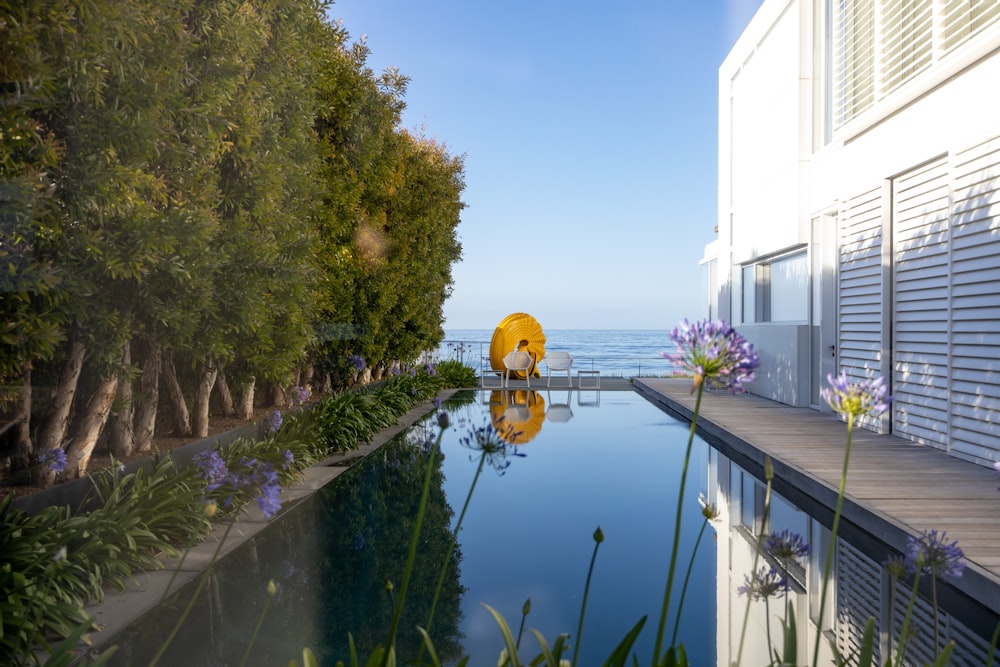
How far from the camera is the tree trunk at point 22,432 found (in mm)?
4805

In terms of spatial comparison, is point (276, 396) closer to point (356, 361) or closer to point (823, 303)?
point (356, 361)

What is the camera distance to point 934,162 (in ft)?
25.7

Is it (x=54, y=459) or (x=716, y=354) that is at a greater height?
(x=716, y=354)

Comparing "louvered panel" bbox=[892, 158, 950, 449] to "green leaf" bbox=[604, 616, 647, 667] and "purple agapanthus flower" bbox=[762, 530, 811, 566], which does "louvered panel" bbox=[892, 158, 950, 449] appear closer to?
"purple agapanthus flower" bbox=[762, 530, 811, 566]

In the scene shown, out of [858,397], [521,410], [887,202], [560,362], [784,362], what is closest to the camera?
[858,397]

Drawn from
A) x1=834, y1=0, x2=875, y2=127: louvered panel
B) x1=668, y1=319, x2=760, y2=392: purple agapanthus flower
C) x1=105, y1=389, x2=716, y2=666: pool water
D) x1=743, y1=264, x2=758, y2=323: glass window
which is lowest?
x1=105, y1=389, x2=716, y2=666: pool water

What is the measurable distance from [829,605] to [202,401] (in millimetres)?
5473

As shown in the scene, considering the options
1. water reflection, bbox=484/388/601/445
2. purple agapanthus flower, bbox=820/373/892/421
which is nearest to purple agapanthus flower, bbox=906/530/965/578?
purple agapanthus flower, bbox=820/373/892/421

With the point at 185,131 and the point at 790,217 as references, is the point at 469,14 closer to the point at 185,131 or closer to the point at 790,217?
the point at 790,217

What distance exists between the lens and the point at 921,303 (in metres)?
8.02

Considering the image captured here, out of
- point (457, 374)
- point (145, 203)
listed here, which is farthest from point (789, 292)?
point (145, 203)

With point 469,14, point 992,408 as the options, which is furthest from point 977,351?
point 469,14

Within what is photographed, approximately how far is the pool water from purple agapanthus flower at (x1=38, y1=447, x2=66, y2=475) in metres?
0.94

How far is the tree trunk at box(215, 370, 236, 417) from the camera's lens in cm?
836
